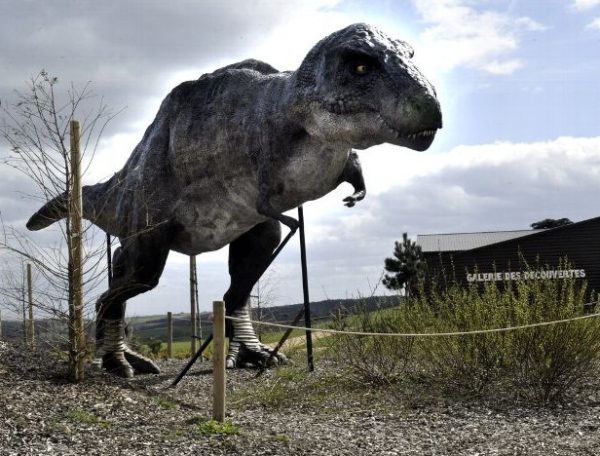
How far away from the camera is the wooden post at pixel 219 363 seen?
225 inches

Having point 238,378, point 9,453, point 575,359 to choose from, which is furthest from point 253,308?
point 9,453

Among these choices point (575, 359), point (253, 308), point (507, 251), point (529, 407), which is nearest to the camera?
point (529, 407)

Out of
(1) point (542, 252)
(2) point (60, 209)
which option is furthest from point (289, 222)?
(1) point (542, 252)

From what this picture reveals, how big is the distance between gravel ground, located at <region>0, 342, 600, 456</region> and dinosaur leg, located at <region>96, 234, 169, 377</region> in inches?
20.3

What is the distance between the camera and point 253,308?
556 inches

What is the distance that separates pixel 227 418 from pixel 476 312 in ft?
10.2

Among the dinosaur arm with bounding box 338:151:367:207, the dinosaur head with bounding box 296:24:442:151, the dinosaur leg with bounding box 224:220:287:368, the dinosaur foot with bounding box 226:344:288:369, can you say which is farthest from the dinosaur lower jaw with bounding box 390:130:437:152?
the dinosaur foot with bounding box 226:344:288:369

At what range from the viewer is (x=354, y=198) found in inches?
257

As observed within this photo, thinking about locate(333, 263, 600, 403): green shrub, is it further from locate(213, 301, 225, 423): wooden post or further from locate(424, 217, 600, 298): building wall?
locate(424, 217, 600, 298): building wall

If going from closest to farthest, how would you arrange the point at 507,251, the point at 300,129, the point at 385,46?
the point at 385,46 → the point at 300,129 → the point at 507,251

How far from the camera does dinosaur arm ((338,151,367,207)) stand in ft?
21.2

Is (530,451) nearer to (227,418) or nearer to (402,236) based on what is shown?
(227,418)

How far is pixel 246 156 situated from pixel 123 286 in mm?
2135

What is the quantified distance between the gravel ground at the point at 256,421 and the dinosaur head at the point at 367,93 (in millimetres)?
2128
